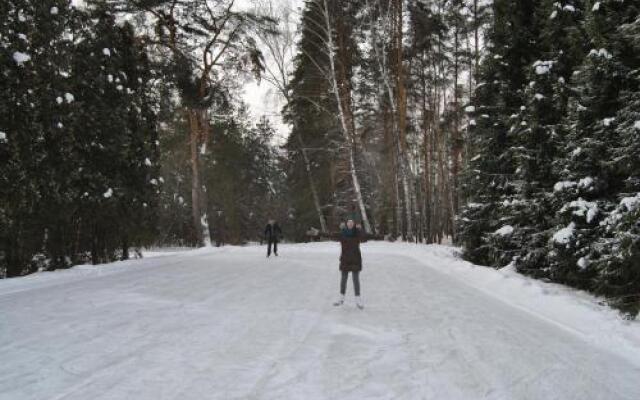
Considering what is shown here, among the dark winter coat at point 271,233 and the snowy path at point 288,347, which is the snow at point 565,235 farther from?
the dark winter coat at point 271,233

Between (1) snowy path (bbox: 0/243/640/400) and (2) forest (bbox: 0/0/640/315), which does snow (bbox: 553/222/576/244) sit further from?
(1) snowy path (bbox: 0/243/640/400)

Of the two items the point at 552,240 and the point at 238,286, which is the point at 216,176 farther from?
the point at 552,240

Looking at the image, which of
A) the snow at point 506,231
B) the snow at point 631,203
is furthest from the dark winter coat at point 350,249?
the snow at point 506,231

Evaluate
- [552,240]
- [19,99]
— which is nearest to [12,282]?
[19,99]

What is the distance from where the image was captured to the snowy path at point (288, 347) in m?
5.19

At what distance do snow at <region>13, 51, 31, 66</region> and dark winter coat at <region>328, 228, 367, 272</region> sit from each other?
9902 mm

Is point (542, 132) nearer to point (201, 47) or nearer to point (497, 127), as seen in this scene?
point (497, 127)

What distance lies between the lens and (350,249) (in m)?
10.1

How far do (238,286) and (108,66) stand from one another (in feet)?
35.7

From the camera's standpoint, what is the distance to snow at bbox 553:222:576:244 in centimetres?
988

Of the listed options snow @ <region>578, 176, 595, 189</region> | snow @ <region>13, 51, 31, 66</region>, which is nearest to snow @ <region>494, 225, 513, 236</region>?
snow @ <region>578, 176, 595, 189</region>

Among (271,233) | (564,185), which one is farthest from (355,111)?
(564,185)

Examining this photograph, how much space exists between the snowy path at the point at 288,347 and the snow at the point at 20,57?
592cm

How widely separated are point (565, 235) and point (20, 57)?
46.6ft
